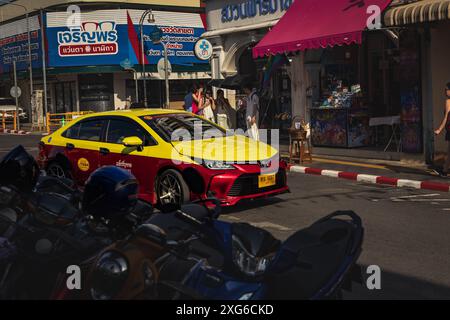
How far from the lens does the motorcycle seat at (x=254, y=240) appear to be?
3.55m

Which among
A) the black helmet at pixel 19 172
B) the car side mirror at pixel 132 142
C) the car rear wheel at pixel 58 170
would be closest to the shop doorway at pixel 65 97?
the car rear wheel at pixel 58 170

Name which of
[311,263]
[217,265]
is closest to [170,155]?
[217,265]

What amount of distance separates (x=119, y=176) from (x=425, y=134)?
35.1ft

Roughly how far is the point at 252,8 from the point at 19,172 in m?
15.2

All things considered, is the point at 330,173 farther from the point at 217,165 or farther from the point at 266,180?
the point at 217,165

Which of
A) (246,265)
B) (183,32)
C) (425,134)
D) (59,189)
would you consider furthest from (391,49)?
(183,32)

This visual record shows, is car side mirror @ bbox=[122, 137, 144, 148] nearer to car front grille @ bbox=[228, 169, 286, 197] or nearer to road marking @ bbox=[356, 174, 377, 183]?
car front grille @ bbox=[228, 169, 286, 197]

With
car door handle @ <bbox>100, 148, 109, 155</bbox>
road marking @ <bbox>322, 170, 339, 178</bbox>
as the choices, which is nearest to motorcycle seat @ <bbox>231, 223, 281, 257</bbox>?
car door handle @ <bbox>100, 148, 109, 155</bbox>

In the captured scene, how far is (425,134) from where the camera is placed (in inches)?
505

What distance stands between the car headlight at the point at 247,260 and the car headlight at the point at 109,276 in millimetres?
725

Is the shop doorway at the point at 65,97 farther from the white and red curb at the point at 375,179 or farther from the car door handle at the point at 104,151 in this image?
the car door handle at the point at 104,151

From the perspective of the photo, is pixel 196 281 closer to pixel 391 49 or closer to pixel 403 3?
pixel 403 3

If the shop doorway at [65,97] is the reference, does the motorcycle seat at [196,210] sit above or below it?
below

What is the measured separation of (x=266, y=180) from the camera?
335 inches
